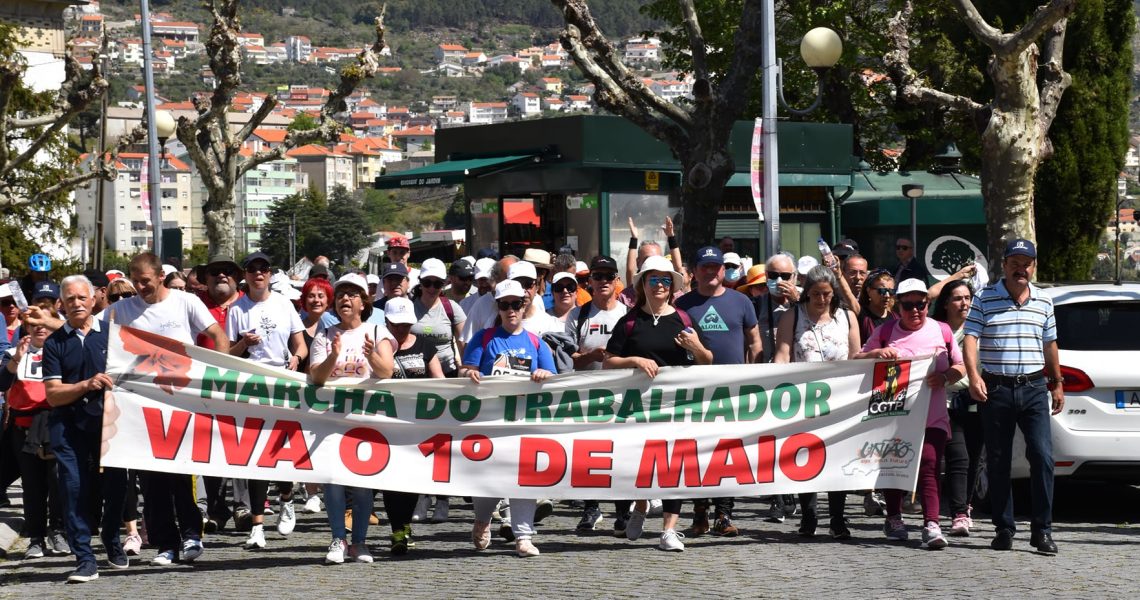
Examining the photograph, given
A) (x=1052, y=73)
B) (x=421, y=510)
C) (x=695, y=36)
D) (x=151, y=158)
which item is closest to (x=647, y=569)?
(x=421, y=510)

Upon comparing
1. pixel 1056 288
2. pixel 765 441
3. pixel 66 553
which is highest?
pixel 1056 288

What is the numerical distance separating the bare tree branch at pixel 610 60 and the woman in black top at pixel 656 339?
34.2 ft

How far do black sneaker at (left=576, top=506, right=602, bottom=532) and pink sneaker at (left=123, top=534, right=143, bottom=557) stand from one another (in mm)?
2845

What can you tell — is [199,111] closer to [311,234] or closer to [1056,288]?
[1056,288]

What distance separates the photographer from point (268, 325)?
10680 mm

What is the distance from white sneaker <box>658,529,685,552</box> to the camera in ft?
31.3

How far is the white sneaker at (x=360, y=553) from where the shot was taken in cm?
942

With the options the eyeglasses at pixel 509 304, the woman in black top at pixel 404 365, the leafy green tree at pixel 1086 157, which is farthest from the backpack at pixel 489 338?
the leafy green tree at pixel 1086 157

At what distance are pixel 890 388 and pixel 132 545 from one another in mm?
4835

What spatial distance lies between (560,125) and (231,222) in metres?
5.70

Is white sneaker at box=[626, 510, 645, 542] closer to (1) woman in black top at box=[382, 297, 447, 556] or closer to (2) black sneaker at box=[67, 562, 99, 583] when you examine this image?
(1) woman in black top at box=[382, 297, 447, 556]

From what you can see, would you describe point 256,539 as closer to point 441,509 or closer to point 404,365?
point 404,365

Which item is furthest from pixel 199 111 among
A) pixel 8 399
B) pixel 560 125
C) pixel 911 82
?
pixel 8 399

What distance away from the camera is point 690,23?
809 inches
